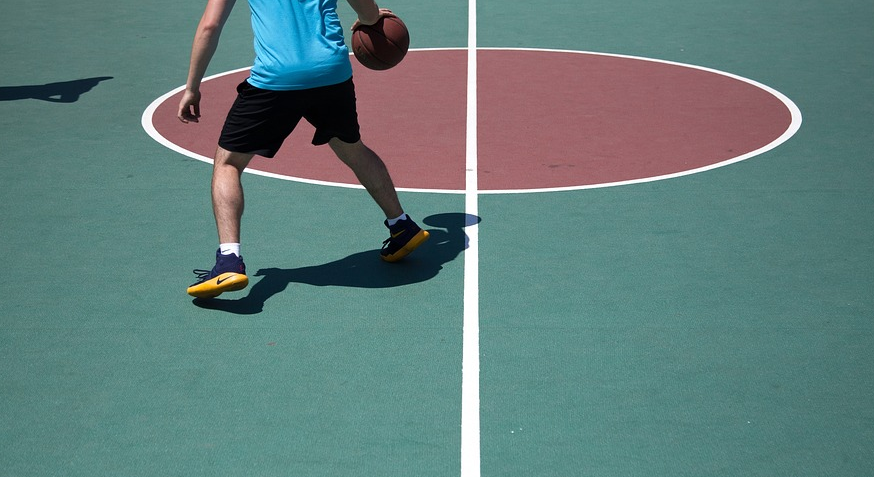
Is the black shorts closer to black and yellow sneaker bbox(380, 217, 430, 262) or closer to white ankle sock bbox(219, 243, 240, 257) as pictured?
white ankle sock bbox(219, 243, 240, 257)

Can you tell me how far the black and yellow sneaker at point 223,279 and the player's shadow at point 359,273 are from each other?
187mm

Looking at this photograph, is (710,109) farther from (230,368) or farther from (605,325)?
(230,368)

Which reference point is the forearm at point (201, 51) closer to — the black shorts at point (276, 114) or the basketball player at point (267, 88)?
the basketball player at point (267, 88)

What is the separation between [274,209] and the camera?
8.27 m

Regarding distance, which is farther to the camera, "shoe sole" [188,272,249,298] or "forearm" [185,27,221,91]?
"forearm" [185,27,221,91]

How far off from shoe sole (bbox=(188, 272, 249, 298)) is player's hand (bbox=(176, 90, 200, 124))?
941 mm

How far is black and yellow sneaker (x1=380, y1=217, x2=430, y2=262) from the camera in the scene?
722cm

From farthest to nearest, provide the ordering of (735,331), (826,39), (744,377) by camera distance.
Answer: (826,39)
(735,331)
(744,377)

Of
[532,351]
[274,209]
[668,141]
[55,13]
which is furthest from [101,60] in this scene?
[532,351]

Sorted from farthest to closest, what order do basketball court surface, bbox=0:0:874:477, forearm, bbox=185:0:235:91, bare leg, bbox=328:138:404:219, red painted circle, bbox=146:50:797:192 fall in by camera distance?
red painted circle, bbox=146:50:797:192 → bare leg, bbox=328:138:404:219 → forearm, bbox=185:0:235:91 → basketball court surface, bbox=0:0:874:477

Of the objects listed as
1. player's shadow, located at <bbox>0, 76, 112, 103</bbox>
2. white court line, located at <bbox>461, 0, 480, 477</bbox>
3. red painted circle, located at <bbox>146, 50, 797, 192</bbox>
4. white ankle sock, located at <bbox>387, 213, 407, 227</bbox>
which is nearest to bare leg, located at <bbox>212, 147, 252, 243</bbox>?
white ankle sock, located at <bbox>387, 213, 407, 227</bbox>

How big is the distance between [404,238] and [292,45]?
138 centimetres

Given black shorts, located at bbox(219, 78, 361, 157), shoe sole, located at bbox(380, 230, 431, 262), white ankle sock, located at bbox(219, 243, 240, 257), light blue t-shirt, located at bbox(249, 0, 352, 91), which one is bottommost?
shoe sole, located at bbox(380, 230, 431, 262)

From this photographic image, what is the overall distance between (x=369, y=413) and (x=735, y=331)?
2.12 metres
